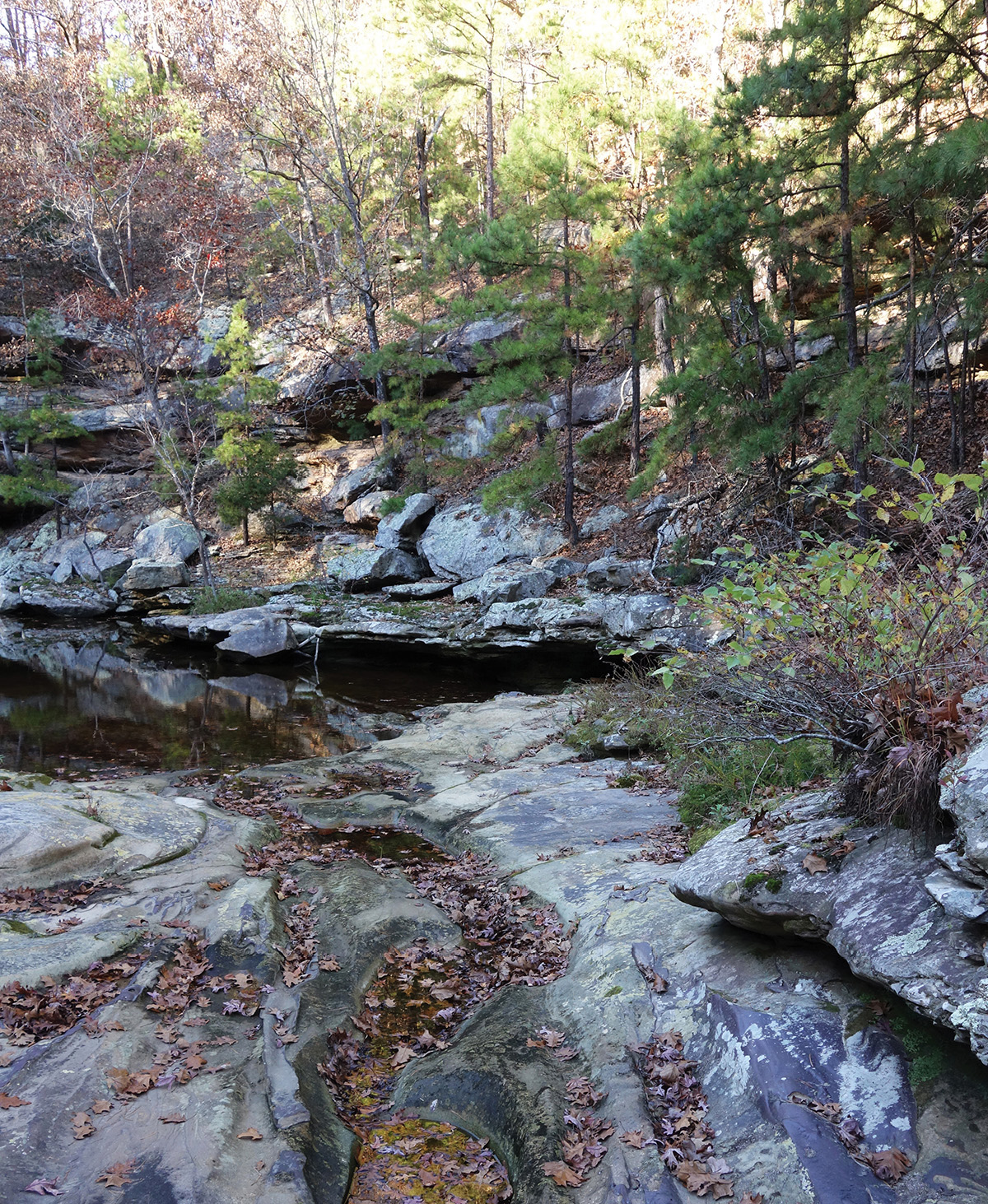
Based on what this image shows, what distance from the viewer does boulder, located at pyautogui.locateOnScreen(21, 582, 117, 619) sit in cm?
2375

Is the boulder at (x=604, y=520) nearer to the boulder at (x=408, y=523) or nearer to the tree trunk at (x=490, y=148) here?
the boulder at (x=408, y=523)

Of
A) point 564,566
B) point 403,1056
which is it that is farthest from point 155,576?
point 403,1056

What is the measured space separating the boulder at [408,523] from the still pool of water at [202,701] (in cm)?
428

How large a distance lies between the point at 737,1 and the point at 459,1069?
80.0 ft

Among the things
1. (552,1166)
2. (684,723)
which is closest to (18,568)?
(684,723)

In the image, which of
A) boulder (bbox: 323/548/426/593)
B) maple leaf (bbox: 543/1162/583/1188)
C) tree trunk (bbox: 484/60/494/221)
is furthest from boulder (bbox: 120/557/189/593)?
maple leaf (bbox: 543/1162/583/1188)

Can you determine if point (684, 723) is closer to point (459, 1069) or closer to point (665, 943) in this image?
point (665, 943)

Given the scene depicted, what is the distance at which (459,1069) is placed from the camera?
4.14 meters

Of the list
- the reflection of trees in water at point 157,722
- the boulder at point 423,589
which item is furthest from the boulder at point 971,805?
the boulder at point 423,589

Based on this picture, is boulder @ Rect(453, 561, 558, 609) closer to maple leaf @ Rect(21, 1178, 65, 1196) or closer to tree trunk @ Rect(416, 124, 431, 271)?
maple leaf @ Rect(21, 1178, 65, 1196)

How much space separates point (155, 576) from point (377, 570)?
733 centimetres

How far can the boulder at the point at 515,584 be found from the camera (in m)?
16.1

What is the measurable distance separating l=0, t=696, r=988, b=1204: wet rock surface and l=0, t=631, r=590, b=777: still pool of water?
5627 mm

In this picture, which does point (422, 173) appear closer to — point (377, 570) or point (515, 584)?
point (377, 570)
